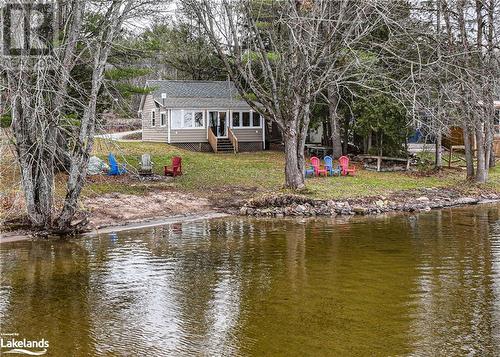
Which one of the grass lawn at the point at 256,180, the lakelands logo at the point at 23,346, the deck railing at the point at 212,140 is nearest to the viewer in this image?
the lakelands logo at the point at 23,346

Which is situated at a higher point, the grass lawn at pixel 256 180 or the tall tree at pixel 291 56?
the tall tree at pixel 291 56

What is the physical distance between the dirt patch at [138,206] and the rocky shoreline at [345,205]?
183cm

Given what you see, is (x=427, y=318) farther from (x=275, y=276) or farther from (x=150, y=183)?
(x=150, y=183)

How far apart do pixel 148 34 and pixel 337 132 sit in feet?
44.5

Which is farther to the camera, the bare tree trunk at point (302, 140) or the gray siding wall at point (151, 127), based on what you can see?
the gray siding wall at point (151, 127)

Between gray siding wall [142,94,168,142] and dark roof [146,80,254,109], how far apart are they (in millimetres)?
1545

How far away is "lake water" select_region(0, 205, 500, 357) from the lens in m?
6.60

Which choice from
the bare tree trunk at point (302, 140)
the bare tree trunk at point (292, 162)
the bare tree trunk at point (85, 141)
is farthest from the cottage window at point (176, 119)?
the bare tree trunk at point (85, 141)

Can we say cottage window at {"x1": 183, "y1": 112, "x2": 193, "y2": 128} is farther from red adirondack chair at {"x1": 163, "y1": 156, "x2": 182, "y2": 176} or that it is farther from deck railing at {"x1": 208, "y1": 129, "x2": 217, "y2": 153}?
red adirondack chair at {"x1": 163, "y1": 156, "x2": 182, "y2": 176}

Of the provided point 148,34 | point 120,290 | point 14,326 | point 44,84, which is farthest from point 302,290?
point 148,34

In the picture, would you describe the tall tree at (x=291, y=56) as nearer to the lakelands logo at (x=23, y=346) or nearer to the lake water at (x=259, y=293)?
the lake water at (x=259, y=293)

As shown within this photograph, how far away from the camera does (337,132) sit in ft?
95.0

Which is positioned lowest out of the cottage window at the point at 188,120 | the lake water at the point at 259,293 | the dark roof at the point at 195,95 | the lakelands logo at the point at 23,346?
the lakelands logo at the point at 23,346

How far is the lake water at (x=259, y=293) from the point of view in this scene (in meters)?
6.60
